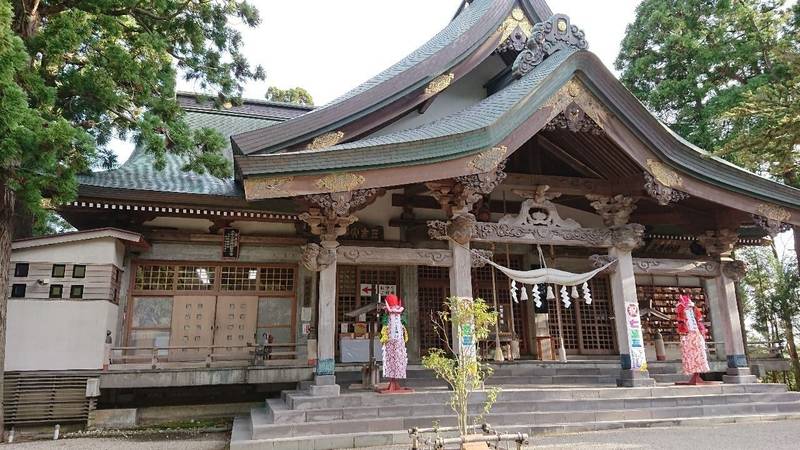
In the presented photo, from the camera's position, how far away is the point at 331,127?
9352 mm

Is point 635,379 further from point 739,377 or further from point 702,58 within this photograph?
point 702,58

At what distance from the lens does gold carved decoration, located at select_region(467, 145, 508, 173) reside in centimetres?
836

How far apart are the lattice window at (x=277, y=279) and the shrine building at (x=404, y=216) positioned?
45 millimetres

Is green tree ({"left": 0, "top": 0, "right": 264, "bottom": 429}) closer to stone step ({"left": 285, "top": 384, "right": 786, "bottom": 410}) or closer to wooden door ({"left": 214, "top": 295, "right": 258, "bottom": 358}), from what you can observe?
wooden door ({"left": 214, "top": 295, "right": 258, "bottom": 358})

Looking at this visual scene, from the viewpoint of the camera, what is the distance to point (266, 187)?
7422 mm

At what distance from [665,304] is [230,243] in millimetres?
12219

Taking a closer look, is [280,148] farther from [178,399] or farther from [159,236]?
[178,399]

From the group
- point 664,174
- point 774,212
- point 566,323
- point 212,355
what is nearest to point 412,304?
point 566,323

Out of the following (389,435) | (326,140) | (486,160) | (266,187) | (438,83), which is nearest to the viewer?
(389,435)

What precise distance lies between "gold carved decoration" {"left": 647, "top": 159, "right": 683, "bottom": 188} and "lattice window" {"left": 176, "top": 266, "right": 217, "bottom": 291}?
938 cm

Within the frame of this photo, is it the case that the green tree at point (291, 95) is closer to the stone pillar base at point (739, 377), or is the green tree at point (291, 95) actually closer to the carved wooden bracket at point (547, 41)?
the carved wooden bracket at point (547, 41)

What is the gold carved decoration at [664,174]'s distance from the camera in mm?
9266

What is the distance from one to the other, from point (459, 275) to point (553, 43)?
5446 millimetres

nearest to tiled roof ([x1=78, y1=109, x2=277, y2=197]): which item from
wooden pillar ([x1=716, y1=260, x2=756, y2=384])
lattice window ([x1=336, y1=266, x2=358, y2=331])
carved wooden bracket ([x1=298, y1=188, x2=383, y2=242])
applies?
carved wooden bracket ([x1=298, y1=188, x2=383, y2=242])
